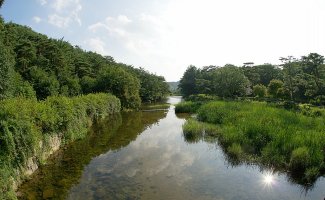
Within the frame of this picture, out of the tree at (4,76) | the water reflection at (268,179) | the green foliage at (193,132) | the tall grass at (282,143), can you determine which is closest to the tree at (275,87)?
the tall grass at (282,143)

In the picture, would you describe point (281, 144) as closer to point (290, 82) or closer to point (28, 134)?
point (28, 134)

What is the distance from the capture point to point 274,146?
18656mm

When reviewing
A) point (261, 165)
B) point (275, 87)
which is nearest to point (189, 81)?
point (275, 87)

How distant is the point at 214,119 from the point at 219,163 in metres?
14.1

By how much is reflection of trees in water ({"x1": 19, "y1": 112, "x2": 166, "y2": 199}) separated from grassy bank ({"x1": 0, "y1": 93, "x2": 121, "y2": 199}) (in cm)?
59

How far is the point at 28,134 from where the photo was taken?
14.1 m

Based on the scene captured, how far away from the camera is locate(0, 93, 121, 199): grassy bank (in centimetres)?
1194

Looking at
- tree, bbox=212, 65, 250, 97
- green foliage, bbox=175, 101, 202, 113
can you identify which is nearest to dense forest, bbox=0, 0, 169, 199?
green foliage, bbox=175, 101, 202, 113

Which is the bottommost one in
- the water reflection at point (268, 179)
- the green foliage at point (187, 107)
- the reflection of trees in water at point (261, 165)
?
the water reflection at point (268, 179)

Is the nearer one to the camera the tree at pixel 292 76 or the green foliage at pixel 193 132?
the green foliage at pixel 193 132

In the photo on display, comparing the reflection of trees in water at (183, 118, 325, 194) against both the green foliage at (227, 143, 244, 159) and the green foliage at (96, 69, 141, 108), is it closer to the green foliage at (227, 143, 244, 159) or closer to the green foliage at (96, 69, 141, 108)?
the green foliage at (227, 143, 244, 159)

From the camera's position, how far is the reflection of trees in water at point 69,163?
513 inches

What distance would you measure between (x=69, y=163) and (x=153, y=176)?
5.76 metres

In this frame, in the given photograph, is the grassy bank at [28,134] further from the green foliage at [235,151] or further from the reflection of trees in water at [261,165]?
the green foliage at [235,151]
